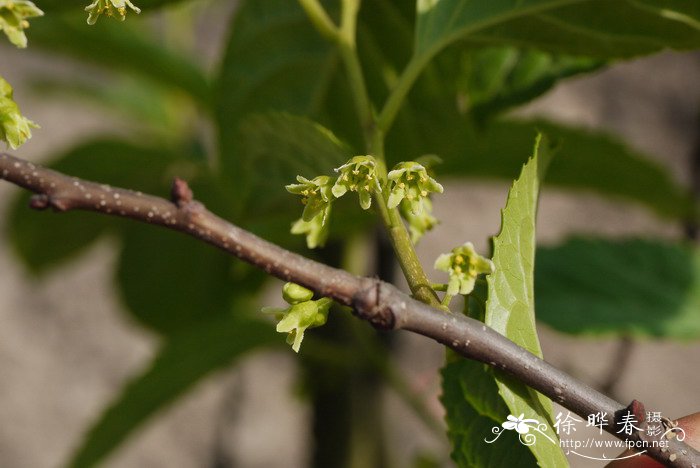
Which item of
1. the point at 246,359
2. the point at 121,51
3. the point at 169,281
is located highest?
the point at 121,51

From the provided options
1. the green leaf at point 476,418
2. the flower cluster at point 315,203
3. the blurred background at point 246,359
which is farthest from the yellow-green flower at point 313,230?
the blurred background at point 246,359

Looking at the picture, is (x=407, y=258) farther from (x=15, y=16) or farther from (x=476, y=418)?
(x=15, y=16)

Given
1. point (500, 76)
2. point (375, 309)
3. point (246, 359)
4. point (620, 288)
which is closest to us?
point (375, 309)

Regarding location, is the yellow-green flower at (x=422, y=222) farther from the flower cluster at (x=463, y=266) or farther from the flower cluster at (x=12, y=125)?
the flower cluster at (x=12, y=125)

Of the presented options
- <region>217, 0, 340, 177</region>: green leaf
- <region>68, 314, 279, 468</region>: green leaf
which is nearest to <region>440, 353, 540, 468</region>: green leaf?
<region>217, 0, 340, 177</region>: green leaf

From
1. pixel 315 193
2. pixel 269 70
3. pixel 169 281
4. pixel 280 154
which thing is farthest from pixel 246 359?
pixel 315 193

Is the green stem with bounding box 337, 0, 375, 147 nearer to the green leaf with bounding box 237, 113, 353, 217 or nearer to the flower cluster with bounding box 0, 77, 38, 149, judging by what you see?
the green leaf with bounding box 237, 113, 353, 217

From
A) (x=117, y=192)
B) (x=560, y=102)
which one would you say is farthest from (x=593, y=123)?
(x=117, y=192)
